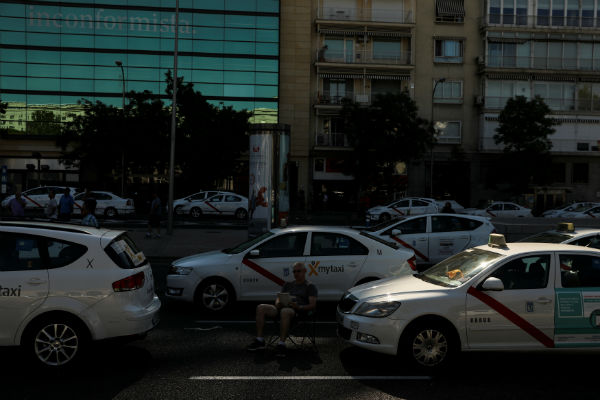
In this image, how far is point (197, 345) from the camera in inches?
281

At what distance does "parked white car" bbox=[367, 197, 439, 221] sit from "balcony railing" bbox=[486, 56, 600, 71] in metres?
17.6

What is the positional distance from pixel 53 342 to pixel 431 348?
411 cm

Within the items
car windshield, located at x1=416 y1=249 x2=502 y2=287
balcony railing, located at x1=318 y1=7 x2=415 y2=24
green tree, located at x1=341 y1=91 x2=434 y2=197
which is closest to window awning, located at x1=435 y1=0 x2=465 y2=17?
balcony railing, located at x1=318 y1=7 x2=415 y2=24

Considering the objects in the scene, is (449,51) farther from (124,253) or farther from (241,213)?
(124,253)

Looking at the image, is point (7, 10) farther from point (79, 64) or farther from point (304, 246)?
point (304, 246)

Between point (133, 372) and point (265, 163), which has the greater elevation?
point (265, 163)

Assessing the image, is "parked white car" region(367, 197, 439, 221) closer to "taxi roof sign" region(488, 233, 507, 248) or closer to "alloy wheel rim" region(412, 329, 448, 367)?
"taxi roof sign" region(488, 233, 507, 248)

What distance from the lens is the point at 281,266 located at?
8.96 metres

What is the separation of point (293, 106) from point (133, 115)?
1195cm

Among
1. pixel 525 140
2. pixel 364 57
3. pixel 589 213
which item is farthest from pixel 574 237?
pixel 364 57

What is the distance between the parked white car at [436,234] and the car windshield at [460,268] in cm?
622

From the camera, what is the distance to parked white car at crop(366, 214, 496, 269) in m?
13.6

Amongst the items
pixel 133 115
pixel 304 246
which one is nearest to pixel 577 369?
pixel 304 246

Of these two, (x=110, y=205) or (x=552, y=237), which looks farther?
(x=110, y=205)
